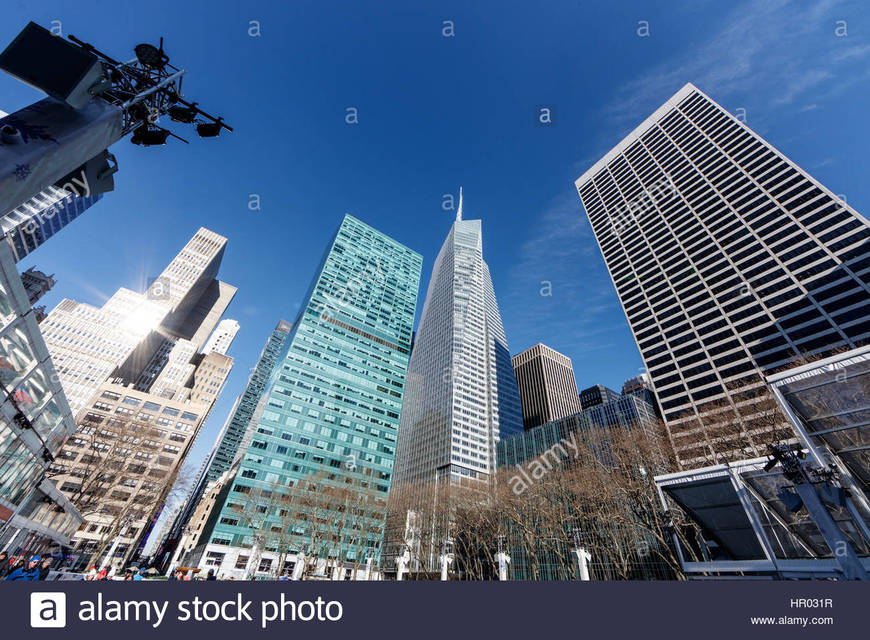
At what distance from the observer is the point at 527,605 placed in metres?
5.75

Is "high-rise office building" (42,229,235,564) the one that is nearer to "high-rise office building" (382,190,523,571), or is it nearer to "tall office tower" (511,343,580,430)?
"high-rise office building" (382,190,523,571)

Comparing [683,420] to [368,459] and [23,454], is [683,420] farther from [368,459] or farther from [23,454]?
[23,454]

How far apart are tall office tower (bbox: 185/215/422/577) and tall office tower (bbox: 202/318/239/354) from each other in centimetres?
12323

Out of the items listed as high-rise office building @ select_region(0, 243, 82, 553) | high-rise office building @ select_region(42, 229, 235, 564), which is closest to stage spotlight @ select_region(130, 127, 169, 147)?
high-rise office building @ select_region(0, 243, 82, 553)

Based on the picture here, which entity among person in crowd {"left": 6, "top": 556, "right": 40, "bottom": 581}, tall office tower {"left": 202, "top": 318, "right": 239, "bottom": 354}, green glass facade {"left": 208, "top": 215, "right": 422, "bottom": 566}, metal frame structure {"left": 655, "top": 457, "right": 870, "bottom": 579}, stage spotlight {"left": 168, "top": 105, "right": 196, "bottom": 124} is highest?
tall office tower {"left": 202, "top": 318, "right": 239, "bottom": 354}

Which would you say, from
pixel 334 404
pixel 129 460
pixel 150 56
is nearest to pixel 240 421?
pixel 334 404

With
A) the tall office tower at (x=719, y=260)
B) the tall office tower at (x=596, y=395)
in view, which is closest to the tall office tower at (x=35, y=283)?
the tall office tower at (x=719, y=260)

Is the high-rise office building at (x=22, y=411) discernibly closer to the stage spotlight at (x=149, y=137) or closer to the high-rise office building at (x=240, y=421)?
the stage spotlight at (x=149, y=137)

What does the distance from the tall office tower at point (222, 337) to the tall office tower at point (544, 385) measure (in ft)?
513

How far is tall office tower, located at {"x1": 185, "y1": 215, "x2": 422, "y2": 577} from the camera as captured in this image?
5022 cm

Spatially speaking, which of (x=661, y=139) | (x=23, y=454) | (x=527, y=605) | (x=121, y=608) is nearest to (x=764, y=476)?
(x=527, y=605)

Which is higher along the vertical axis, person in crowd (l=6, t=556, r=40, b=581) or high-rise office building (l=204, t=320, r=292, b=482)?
high-rise office building (l=204, t=320, r=292, b=482)

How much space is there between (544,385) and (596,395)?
23.0 metres

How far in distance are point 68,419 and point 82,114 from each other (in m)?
24.0
